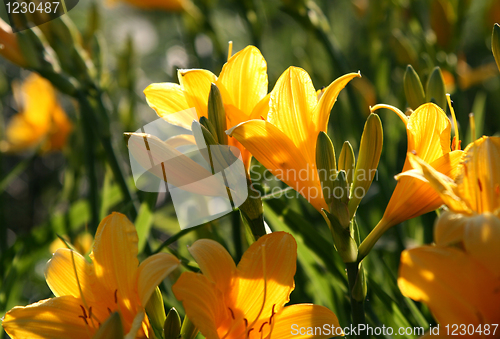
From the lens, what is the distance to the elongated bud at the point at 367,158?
0.46 m

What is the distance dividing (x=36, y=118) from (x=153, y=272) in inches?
52.8

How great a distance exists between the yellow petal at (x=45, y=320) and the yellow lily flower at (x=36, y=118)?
1.07m

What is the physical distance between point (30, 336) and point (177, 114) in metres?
0.31

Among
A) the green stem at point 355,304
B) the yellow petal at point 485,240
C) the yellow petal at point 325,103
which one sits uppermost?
the yellow petal at point 325,103

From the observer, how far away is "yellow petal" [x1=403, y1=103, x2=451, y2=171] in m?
0.44

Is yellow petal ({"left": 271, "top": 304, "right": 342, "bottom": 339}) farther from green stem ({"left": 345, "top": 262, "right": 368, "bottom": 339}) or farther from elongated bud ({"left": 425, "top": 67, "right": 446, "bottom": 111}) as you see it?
elongated bud ({"left": 425, "top": 67, "right": 446, "bottom": 111})

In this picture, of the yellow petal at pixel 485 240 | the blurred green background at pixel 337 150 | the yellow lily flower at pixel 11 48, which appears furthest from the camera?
the yellow lily flower at pixel 11 48

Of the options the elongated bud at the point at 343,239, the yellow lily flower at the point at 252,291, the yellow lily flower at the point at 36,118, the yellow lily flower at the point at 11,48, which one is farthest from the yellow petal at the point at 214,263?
the yellow lily flower at the point at 36,118

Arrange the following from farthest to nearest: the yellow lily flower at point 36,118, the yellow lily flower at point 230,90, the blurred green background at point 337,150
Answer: the yellow lily flower at point 36,118
the blurred green background at point 337,150
the yellow lily flower at point 230,90

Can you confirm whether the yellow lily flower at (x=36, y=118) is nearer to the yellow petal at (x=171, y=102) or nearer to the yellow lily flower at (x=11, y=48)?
the yellow lily flower at (x=11, y=48)

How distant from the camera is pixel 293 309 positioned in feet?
1.40

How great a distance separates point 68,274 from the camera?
0.46 m

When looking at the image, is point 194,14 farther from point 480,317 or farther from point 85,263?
point 480,317

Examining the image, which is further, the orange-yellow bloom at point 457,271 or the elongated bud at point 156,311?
the elongated bud at point 156,311
